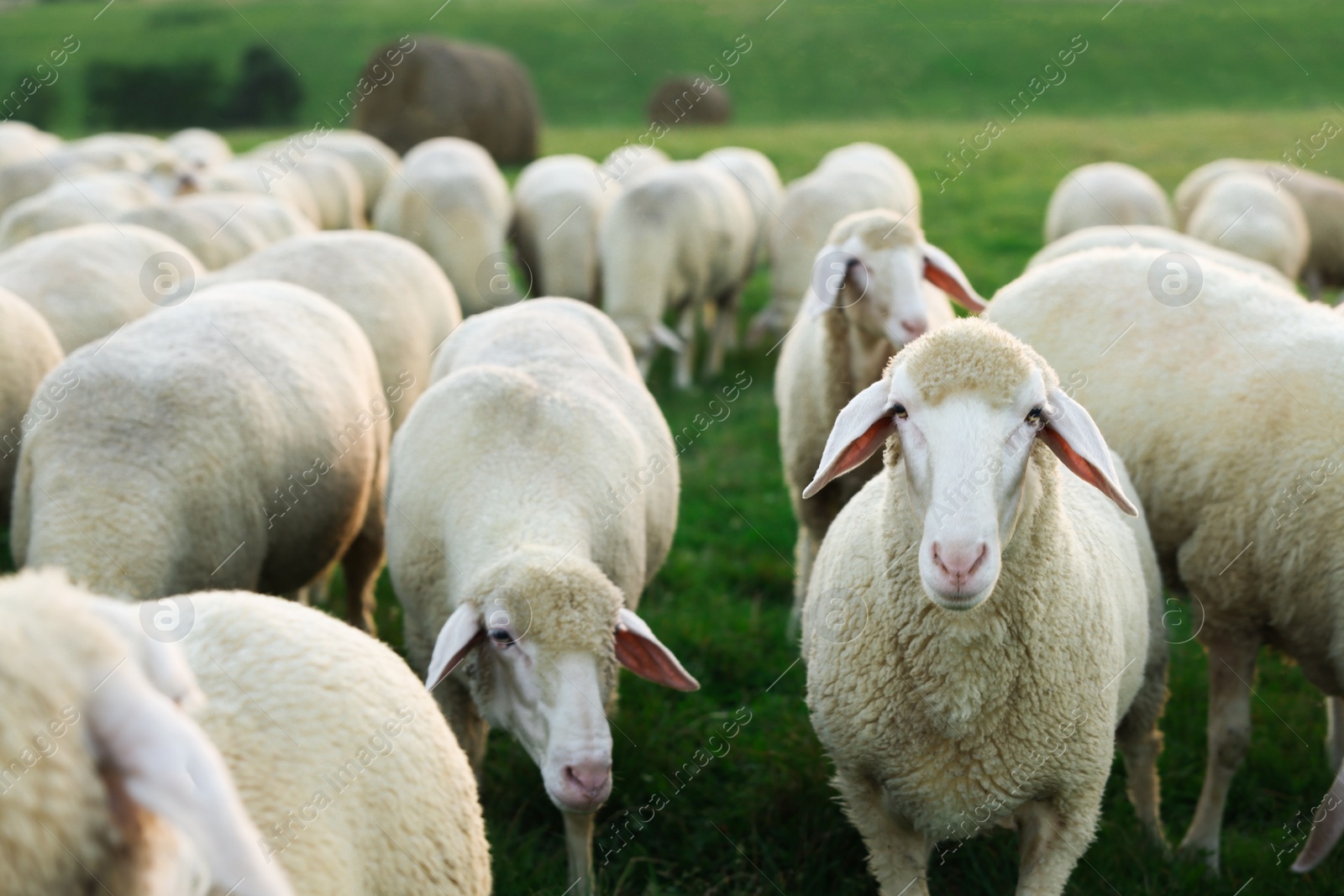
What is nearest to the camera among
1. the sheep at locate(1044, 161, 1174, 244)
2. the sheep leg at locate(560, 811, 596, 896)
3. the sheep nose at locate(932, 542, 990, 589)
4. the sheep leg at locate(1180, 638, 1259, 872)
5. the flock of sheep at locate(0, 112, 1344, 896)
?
the flock of sheep at locate(0, 112, 1344, 896)

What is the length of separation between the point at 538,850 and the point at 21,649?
2.37 metres

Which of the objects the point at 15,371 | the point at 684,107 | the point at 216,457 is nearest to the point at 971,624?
the point at 216,457

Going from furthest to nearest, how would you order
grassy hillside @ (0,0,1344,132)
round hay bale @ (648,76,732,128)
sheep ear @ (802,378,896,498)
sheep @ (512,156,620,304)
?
grassy hillside @ (0,0,1344,132) < round hay bale @ (648,76,732,128) < sheep @ (512,156,620,304) < sheep ear @ (802,378,896,498)

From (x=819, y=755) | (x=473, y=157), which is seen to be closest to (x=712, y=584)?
(x=819, y=755)

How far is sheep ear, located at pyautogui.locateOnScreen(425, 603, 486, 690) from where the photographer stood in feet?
9.01

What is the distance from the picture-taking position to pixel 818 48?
103 ft

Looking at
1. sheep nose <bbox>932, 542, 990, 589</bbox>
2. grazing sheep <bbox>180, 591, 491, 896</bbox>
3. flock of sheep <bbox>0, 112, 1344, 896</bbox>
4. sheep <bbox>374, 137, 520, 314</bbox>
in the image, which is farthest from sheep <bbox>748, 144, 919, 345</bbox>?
grazing sheep <bbox>180, 591, 491, 896</bbox>

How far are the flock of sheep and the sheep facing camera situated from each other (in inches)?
0.8

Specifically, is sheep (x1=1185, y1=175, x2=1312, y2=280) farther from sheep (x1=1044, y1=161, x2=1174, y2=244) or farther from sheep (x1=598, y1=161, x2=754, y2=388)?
sheep (x1=598, y1=161, x2=754, y2=388)

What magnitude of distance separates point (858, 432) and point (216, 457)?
203cm

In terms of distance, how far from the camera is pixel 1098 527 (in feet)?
9.59

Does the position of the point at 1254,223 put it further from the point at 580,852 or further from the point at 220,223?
the point at 580,852

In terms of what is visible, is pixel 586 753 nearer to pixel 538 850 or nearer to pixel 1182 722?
pixel 538 850

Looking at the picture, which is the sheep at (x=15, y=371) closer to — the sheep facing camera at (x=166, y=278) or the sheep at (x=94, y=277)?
the sheep at (x=94, y=277)
